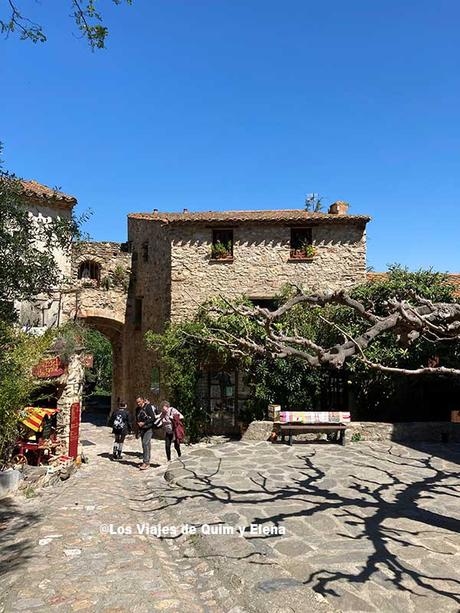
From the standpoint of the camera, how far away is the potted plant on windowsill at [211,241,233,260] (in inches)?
696

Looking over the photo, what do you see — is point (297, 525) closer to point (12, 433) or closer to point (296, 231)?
point (12, 433)

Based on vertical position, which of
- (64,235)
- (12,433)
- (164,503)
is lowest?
(164,503)

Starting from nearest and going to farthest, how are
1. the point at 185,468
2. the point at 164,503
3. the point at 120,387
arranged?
the point at 164,503, the point at 185,468, the point at 120,387

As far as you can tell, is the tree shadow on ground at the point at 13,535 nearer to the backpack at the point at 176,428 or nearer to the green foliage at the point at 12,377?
the green foliage at the point at 12,377

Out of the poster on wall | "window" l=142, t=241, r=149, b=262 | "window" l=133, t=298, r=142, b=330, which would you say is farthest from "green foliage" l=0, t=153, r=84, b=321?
"window" l=133, t=298, r=142, b=330

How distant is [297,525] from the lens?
22.7 ft

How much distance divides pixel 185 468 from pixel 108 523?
3.99m

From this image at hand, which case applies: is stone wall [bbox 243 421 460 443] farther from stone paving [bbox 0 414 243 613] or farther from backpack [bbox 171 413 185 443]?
stone paving [bbox 0 414 243 613]

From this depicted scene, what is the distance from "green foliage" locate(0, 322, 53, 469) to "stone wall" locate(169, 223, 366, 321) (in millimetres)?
8559

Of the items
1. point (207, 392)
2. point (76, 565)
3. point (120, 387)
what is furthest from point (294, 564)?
point (120, 387)

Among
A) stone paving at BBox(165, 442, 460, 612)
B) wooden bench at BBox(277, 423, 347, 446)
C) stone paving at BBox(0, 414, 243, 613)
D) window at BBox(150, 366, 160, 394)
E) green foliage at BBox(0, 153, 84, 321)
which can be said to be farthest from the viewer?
window at BBox(150, 366, 160, 394)

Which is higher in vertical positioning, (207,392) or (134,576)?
(207,392)

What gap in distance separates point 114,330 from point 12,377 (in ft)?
45.0

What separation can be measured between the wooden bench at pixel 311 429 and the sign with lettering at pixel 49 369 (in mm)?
6581
